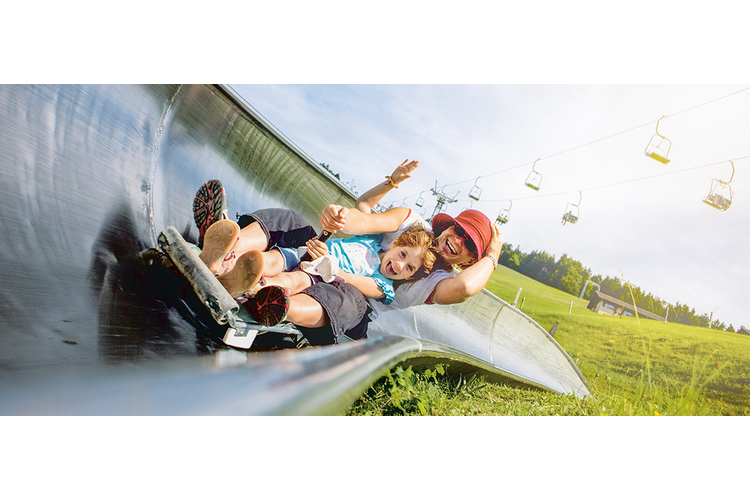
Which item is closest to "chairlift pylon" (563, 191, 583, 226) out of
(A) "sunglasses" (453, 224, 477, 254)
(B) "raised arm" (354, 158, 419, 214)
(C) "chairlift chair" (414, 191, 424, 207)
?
(A) "sunglasses" (453, 224, 477, 254)

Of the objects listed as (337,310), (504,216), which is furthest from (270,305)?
(504,216)

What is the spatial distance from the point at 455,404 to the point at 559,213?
1.52 meters

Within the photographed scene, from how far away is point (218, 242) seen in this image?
2.12 meters

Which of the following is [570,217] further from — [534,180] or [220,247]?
[220,247]

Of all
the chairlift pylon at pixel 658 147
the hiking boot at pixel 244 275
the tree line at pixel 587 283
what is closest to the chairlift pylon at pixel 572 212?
the tree line at pixel 587 283

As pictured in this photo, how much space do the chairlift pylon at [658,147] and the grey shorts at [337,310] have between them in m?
2.22

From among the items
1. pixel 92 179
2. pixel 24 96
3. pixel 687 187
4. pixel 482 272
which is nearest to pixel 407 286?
pixel 482 272

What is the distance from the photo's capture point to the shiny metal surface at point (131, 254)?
181 cm

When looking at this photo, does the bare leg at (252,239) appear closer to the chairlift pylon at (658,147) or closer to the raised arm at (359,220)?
the raised arm at (359,220)

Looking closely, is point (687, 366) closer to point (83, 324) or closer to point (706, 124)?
point (706, 124)

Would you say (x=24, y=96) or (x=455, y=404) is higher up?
(x=24, y=96)

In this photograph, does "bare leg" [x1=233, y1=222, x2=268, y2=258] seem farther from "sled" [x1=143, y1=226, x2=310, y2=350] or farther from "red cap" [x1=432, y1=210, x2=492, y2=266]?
"red cap" [x1=432, y1=210, x2=492, y2=266]

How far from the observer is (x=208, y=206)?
2.39 meters

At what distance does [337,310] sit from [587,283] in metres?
Answer: 1.85
